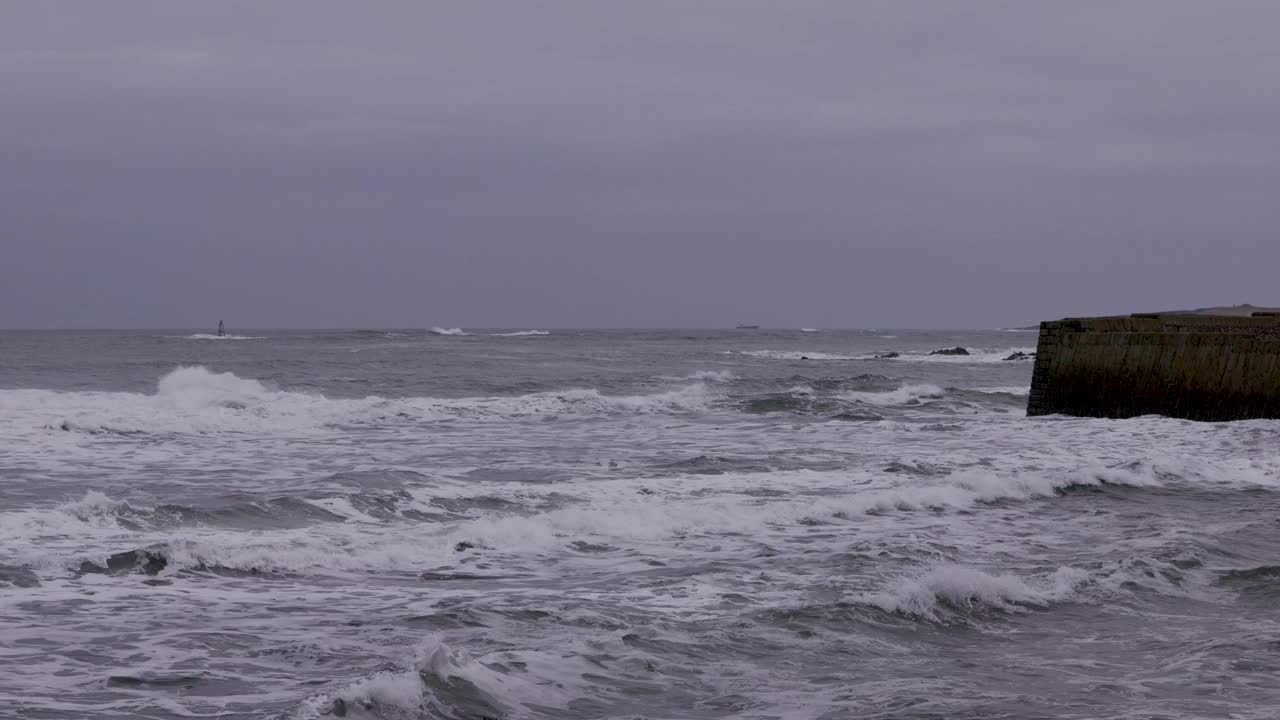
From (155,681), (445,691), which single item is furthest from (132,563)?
(445,691)

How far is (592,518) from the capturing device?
10.7 meters

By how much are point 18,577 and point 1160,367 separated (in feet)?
63.1

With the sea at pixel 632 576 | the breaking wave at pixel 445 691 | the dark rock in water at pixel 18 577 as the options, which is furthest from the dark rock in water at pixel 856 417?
the breaking wave at pixel 445 691

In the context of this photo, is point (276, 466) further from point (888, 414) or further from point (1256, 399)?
point (1256, 399)

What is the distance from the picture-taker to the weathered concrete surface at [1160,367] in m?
20.8

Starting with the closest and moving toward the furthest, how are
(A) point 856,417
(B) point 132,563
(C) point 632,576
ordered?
(B) point 132,563 → (C) point 632,576 → (A) point 856,417

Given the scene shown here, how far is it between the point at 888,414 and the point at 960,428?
11.6 ft

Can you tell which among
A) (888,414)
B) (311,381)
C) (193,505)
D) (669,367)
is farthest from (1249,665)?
(669,367)

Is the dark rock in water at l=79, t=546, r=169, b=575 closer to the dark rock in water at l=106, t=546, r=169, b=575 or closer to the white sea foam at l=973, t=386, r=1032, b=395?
the dark rock in water at l=106, t=546, r=169, b=575

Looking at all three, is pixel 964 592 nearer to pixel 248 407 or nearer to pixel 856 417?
pixel 856 417

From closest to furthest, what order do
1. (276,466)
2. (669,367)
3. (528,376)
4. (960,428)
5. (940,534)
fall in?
(940,534), (276,466), (960,428), (528,376), (669,367)

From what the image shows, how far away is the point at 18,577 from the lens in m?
7.92

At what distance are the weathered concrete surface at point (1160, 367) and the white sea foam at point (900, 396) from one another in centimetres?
618

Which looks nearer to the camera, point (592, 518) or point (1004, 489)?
point (592, 518)
